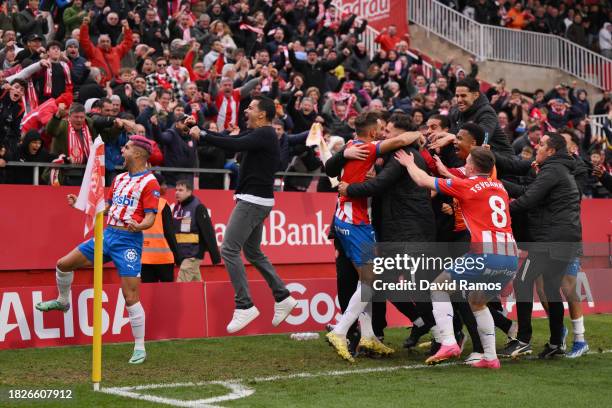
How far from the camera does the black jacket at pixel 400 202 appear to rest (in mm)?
9352

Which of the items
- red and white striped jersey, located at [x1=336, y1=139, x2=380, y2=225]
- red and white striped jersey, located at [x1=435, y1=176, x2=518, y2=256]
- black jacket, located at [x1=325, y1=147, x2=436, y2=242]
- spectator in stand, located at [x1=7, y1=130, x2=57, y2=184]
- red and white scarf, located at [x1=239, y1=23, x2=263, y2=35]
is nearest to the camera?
red and white striped jersey, located at [x1=435, y1=176, x2=518, y2=256]

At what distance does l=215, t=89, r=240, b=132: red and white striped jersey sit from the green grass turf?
619 cm

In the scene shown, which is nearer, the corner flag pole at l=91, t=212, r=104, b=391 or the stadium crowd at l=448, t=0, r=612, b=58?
the corner flag pole at l=91, t=212, r=104, b=391

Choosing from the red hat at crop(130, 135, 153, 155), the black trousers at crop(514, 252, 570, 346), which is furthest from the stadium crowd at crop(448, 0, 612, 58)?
the red hat at crop(130, 135, 153, 155)

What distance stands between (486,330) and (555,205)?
1779 mm

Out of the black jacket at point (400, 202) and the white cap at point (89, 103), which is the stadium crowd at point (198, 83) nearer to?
the white cap at point (89, 103)

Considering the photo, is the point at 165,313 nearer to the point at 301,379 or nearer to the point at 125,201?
the point at 125,201

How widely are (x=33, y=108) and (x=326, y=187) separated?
195 inches

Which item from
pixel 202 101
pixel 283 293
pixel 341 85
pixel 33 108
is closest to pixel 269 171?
pixel 283 293

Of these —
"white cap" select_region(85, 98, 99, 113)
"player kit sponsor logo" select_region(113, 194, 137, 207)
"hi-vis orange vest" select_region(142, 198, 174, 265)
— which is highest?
"white cap" select_region(85, 98, 99, 113)

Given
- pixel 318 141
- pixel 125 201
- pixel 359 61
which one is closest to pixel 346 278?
pixel 125 201

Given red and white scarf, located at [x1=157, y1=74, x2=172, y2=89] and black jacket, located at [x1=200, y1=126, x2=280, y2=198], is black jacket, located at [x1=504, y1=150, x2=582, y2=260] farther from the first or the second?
red and white scarf, located at [x1=157, y1=74, x2=172, y2=89]

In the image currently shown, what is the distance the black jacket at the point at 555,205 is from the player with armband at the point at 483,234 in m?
0.99

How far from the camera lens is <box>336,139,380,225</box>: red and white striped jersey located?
9594mm
